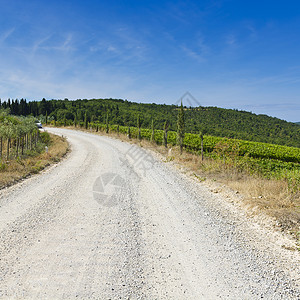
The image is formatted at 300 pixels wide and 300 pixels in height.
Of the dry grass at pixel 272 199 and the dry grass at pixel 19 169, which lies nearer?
the dry grass at pixel 272 199

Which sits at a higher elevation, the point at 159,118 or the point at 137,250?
the point at 159,118

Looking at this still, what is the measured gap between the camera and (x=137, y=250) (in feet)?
13.4

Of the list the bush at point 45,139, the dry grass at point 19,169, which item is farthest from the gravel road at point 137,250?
the bush at point 45,139

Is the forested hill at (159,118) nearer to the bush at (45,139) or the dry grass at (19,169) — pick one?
the bush at (45,139)

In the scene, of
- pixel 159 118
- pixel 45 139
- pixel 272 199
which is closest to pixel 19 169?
pixel 272 199

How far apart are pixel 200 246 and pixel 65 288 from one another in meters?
2.43

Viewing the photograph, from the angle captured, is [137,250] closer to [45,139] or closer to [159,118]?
[45,139]

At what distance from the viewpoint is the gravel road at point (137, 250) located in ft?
10.0

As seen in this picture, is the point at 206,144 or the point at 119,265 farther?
the point at 206,144

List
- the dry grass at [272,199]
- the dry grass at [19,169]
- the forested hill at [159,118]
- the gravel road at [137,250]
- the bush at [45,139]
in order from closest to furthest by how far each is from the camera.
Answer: the gravel road at [137,250] → the dry grass at [272,199] → the dry grass at [19,169] → the bush at [45,139] → the forested hill at [159,118]

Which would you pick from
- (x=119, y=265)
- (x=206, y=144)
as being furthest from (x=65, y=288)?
(x=206, y=144)

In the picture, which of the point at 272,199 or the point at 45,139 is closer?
the point at 272,199

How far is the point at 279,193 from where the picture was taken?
253 inches

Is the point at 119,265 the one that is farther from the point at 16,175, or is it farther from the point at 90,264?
the point at 16,175
